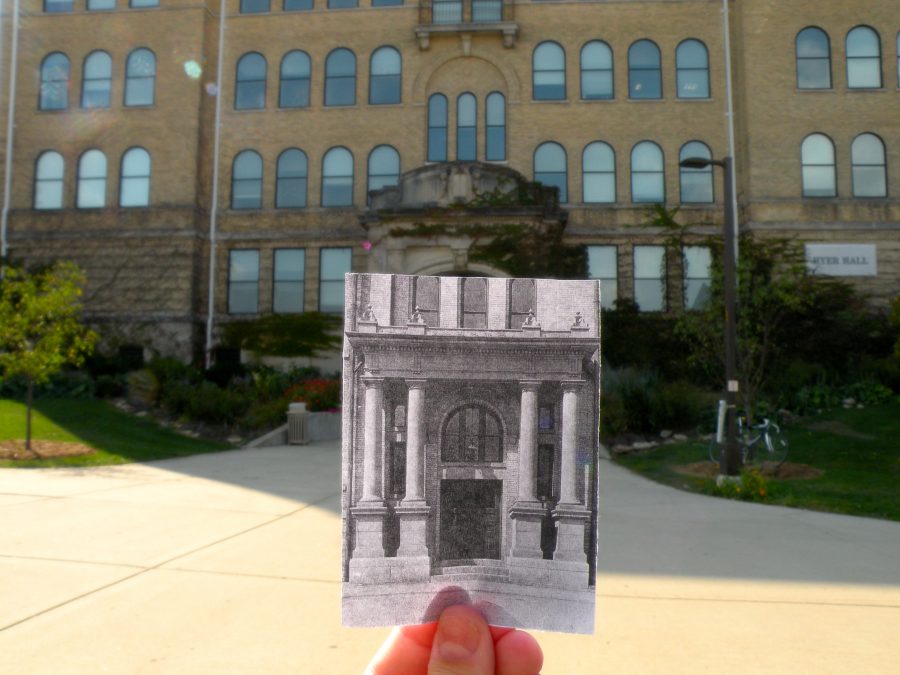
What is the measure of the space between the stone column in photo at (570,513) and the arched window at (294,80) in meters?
29.2

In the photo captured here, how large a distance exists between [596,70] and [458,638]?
95.5ft

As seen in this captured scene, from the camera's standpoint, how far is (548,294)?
1.86 m

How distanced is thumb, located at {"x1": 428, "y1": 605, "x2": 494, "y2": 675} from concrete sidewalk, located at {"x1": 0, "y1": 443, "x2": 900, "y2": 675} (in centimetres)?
197

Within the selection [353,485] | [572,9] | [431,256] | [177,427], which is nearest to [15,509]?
[353,485]

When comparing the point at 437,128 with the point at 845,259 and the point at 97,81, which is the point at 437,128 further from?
the point at 845,259

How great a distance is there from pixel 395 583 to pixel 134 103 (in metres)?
31.2

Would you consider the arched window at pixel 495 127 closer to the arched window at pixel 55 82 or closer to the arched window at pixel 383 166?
the arched window at pixel 383 166

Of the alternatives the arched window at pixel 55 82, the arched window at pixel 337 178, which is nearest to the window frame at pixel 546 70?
the arched window at pixel 337 178

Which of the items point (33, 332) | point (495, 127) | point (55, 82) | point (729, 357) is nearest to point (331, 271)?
point (495, 127)

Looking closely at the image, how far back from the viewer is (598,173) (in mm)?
27734

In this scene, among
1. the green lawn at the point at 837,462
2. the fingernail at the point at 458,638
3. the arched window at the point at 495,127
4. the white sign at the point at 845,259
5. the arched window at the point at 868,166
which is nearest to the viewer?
the fingernail at the point at 458,638

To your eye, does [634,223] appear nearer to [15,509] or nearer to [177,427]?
[177,427]

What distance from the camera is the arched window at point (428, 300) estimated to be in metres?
1.82

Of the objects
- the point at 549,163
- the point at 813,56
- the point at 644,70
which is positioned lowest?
the point at 549,163
